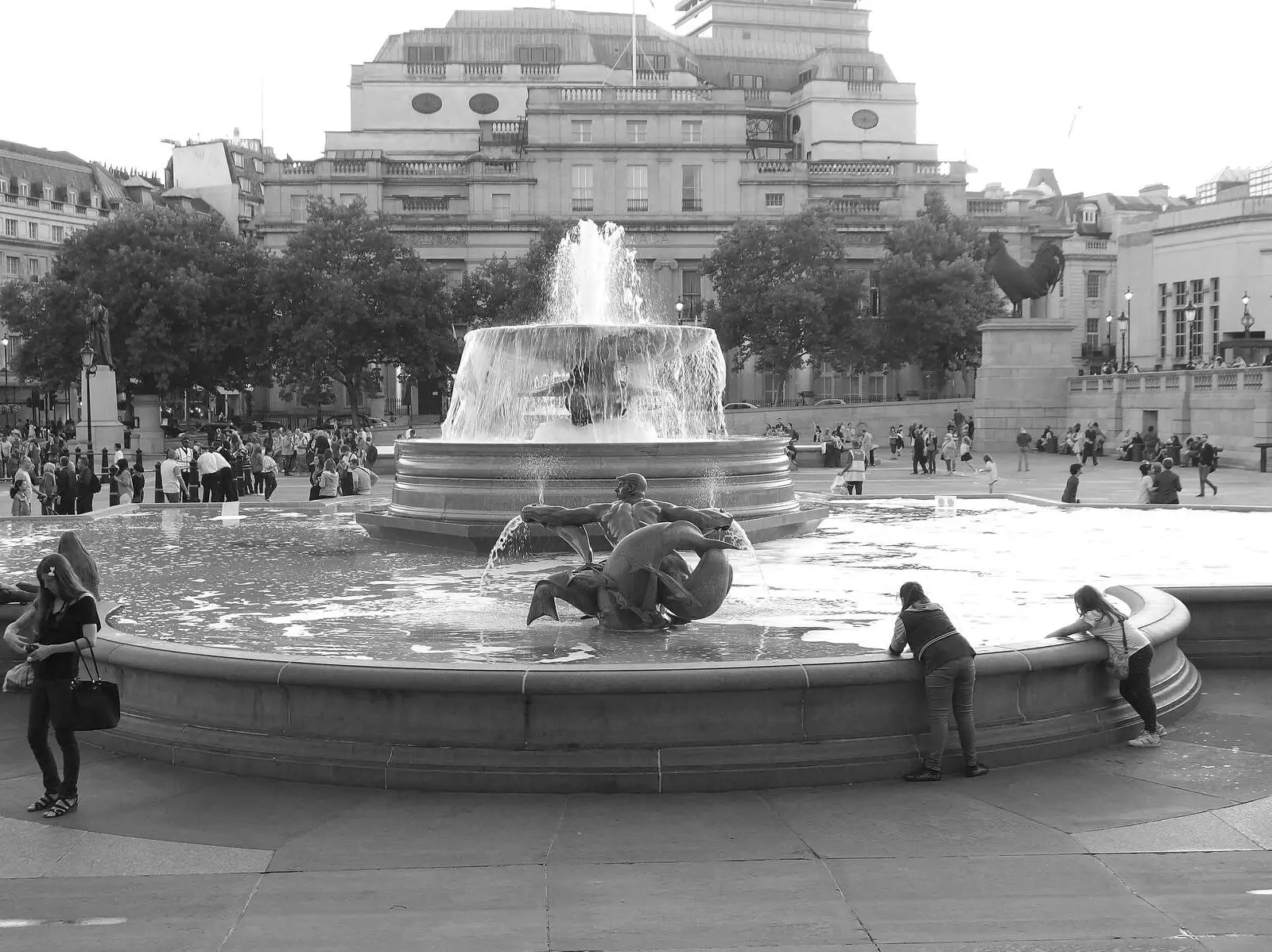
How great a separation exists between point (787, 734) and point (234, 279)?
54.7 meters

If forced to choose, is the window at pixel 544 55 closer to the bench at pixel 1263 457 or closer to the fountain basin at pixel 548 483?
the bench at pixel 1263 457

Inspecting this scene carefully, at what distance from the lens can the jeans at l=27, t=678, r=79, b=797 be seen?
6.71 m

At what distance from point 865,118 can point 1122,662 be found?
80084 mm

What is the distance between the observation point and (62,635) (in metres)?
6.80

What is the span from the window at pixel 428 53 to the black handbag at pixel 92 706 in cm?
8169

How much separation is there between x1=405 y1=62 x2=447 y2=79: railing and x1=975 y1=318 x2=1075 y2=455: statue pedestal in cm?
4414

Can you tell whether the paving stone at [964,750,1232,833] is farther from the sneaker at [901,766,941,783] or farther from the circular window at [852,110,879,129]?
the circular window at [852,110,879,129]

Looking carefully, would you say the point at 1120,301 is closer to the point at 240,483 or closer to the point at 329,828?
the point at 240,483

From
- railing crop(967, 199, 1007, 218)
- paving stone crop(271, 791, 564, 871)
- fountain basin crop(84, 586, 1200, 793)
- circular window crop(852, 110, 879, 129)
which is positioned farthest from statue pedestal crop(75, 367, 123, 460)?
circular window crop(852, 110, 879, 129)

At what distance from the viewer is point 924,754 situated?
7250 mm

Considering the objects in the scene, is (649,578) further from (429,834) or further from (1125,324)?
(1125,324)

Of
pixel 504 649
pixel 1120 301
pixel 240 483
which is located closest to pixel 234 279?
pixel 240 483

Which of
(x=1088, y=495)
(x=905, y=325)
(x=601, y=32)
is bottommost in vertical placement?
(x=1088, y=495)

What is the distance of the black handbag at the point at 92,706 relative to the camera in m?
6.67
